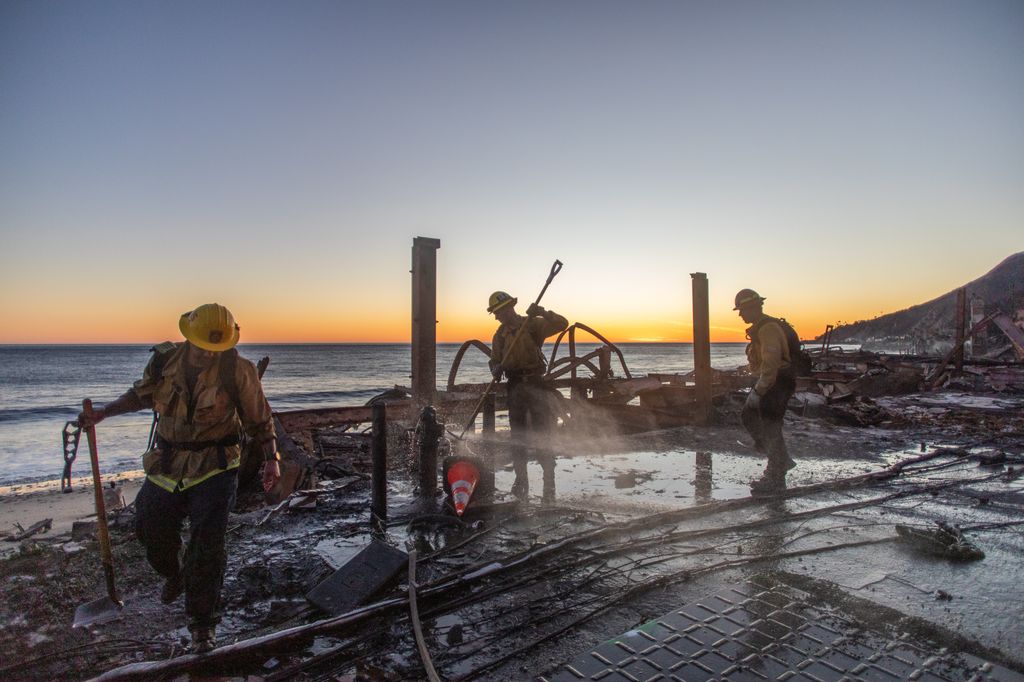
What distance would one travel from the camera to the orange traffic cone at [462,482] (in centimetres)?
530

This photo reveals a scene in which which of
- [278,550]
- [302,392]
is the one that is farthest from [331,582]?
[302,392]

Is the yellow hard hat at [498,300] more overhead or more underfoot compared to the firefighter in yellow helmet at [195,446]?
more overhead

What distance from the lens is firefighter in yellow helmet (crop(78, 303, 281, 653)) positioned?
338 cm

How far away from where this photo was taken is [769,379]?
6.67 metres

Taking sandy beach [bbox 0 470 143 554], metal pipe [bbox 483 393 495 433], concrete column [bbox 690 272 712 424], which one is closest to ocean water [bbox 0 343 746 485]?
sandy beach [bbox 0 470 143 554]

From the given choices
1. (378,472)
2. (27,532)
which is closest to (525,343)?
(378,472)

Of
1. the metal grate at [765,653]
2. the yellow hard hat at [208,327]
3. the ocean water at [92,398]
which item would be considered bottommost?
the ocean water at [92,398]

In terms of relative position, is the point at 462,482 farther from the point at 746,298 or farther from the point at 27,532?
the point at 27,532

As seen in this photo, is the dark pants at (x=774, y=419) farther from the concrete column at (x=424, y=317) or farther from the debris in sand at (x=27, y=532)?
the debris in sand at (x=27, y=532)

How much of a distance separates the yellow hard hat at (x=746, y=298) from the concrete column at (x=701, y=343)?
4.06m

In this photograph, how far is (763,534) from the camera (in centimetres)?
478

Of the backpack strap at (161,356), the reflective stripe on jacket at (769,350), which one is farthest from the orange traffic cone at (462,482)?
the reflective stripe on jacket at (769,350)

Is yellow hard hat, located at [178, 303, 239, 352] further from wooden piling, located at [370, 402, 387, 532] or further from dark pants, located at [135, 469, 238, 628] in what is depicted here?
wooden piling, located at [370, 402, 387, 532]

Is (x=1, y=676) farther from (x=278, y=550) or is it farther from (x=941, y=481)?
(x=941, y=481)
